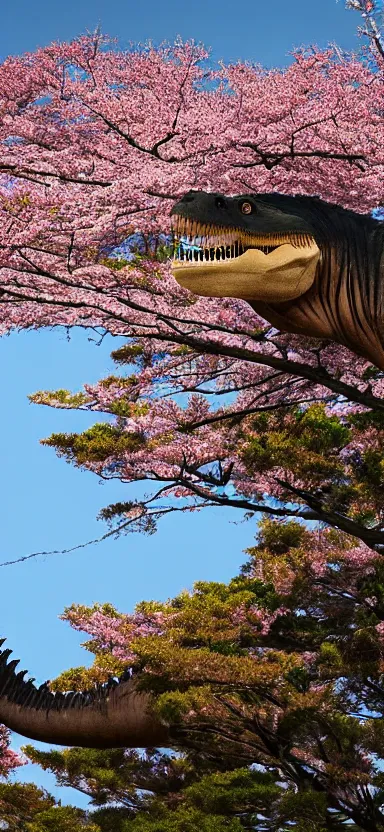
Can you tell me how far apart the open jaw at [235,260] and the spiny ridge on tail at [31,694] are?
566 cm

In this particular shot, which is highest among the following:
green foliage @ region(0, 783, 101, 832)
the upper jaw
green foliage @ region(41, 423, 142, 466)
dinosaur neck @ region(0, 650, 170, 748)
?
green foliage @ region(41, 423, 142, 466)

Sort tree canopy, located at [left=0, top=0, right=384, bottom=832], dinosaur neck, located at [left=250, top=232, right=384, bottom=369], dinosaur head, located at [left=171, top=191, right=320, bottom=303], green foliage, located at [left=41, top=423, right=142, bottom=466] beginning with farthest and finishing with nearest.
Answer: green foliage, located at [left=41, top=423, right=142, bottom=466]
tree canopy, located at [left=0, top=0, right=384, bottom=832]
dinosaur neck, located at [left=250, top=232, right=384, bottom=369]
dinosaur head, located at [left=171, top=191, right=320, bottom=303]

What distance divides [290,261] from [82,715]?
614 cm

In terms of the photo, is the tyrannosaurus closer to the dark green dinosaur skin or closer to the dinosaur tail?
the dark green dinosaur skin

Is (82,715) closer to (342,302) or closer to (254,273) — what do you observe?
(342,302)

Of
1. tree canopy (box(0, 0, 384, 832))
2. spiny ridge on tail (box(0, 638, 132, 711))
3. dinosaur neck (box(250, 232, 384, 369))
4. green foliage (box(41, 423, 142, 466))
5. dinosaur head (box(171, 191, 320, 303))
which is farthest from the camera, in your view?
green foliage (box(41, 423, 142, 466))

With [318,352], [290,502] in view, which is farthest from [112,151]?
[290,502]

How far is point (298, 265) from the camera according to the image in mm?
5750

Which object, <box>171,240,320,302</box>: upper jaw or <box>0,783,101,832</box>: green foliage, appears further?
<box>0,783,101,832</box>: green foliage

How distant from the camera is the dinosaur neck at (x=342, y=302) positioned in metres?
5.94

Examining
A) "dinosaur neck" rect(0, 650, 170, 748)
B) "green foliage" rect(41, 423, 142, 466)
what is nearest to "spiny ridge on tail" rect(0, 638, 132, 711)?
"dinosaur neck" rect(0, 650, 170, 748)

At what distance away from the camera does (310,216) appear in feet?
19.5

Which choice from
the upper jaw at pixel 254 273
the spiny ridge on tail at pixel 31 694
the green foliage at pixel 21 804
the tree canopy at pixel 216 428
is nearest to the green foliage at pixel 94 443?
→ the tree canopy at pixel 216 428

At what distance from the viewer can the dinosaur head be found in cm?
562
